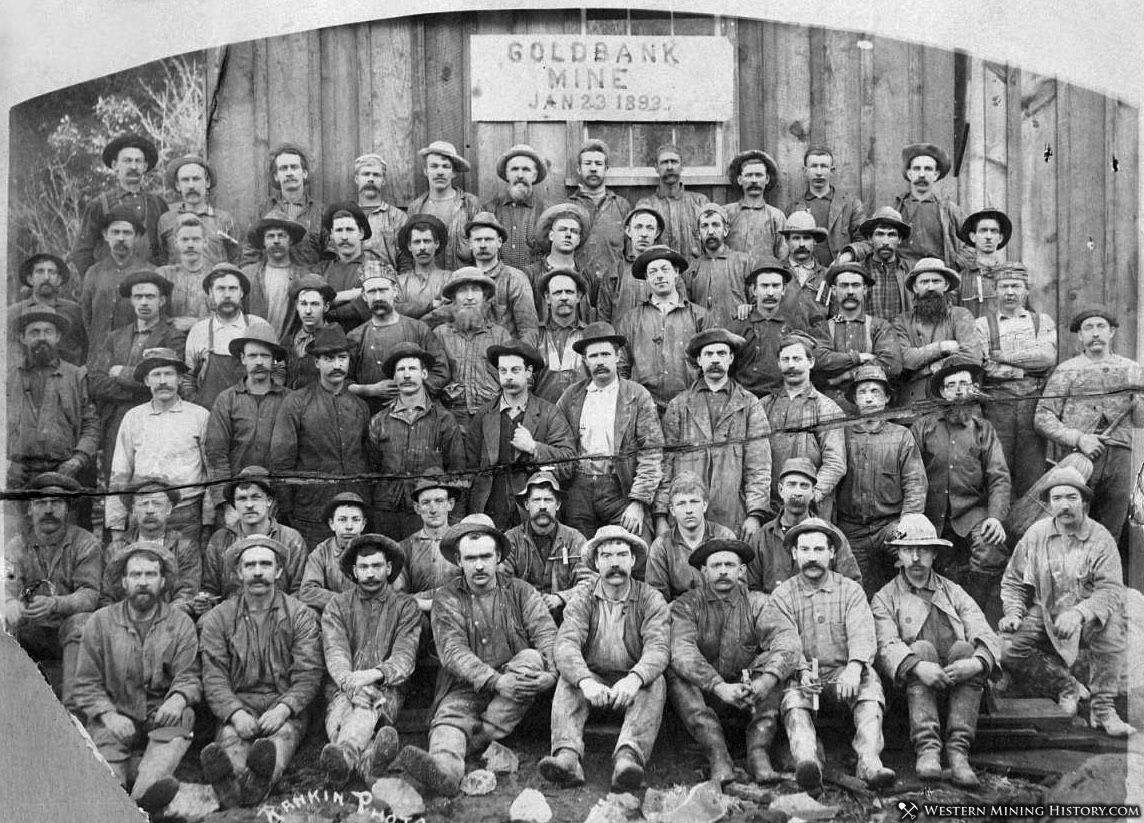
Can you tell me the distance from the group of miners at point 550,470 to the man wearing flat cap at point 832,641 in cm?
2

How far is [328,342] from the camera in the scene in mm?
7789

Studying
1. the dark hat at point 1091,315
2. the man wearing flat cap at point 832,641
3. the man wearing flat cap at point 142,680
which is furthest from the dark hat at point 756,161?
the man wearing flat cap at point 142,680

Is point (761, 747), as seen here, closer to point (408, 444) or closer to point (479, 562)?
point (479, 562)

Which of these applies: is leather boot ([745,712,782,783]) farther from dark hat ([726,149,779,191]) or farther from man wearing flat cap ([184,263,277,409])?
man wearing flat cap ([184,263,277,409])

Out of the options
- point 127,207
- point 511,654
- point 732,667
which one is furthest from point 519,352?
point 127,207

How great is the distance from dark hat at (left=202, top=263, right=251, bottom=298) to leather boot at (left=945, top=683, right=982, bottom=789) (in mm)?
4263

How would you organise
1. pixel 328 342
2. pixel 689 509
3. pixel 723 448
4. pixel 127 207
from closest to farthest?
pixel 689 509
pixel 723 448
pixel 328 342
pixel 127 207

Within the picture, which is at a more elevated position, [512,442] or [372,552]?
[512,442]

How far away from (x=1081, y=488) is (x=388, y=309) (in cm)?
379

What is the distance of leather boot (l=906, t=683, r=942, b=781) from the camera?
24.3ft

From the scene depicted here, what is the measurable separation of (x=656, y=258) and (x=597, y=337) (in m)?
0.56

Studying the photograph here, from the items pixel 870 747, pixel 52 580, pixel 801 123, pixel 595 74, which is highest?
pixel 595 74

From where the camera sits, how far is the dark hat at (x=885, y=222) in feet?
26.7

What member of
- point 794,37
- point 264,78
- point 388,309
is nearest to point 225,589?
point 388,309
